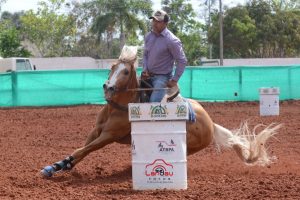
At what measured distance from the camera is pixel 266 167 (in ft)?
28.2

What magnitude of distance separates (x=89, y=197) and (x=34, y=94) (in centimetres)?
1584

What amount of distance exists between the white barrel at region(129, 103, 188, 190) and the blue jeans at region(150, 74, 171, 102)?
41.6 inches

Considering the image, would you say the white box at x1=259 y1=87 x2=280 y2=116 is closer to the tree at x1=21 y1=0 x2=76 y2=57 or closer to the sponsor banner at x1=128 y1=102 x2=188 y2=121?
the sponsor banner at x1=128 y1=102 x2=188 y2=121

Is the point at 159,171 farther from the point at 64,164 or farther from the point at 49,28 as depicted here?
the point at 49,28

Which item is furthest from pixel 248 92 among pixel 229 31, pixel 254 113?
pixel 229 31

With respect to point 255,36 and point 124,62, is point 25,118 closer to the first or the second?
point 124,62

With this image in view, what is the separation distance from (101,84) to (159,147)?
15.7 m

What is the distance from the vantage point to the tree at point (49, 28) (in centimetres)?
5841

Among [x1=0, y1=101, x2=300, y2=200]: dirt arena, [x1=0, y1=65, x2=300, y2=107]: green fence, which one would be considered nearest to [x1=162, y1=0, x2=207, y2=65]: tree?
[x1=0, y1=65, x2=300, y2=107]: green fence

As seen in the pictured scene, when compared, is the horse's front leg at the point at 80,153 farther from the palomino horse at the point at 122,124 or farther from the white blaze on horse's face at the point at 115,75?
the white blaze on horse's face at the point at 115,75

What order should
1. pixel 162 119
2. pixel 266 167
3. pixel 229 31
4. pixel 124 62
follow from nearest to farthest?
1. pixel 162 119
2. pixel 124 62
3. pixel 266 167
4. pixel 229 31

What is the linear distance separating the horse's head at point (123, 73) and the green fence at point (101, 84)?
14383 millimetres

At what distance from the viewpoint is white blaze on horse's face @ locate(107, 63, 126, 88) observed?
23.8ft

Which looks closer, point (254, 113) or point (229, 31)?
point (254, 113)
